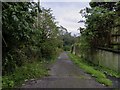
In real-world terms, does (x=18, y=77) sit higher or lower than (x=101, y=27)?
lower

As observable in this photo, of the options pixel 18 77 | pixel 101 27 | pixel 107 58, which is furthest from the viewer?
pixel 101 27

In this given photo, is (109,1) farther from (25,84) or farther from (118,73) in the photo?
(25,84)

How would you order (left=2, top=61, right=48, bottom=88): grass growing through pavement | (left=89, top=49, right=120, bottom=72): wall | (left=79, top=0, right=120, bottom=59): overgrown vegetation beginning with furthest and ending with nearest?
(left=79, top=0, right=120, bottom=59): overgrown vegetation < (left=89, top=49, right=120, bottom=72): wall < (left=2, top=61, right=48, bottom=88): grass growing through pavement

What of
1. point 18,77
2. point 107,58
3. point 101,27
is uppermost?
point 101,27

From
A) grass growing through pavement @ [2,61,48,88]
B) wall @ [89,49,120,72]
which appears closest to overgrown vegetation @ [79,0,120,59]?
wall @ [89,49,120,72]

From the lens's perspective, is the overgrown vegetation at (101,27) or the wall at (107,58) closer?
the wall at (107,58)

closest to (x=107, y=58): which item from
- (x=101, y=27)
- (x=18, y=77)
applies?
(x=101, y=27)

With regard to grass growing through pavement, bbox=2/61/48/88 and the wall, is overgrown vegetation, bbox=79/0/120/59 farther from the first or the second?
grass growing through pavement, bbox=2/61/48/88

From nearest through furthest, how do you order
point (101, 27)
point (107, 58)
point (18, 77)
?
point (18, 77), point (107, 58), point (101, 27)

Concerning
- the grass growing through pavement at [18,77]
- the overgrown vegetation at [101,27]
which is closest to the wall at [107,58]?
the overgrown vegetation at [101,27]

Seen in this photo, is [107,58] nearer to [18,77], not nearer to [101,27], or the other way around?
[101,27]

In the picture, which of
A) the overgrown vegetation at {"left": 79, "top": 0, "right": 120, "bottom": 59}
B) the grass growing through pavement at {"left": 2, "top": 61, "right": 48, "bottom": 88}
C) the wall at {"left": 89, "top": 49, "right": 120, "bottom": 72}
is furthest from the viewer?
the overgrown vegetation at {"left": 79, "top": 0, "right": 120, "bottom": 59}

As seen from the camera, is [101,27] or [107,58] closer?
[107,58]

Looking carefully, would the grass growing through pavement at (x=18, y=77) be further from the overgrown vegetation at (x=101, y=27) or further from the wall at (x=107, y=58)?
the overgrown vegetation at (x=101, y=27)
